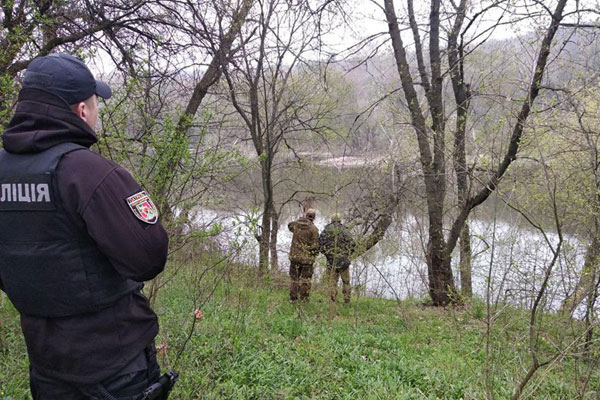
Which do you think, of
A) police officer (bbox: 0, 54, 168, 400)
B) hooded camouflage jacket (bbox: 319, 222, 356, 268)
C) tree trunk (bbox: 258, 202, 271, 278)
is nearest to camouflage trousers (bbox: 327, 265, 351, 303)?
hooded camouflage jacket (bbox: 319, 222, 356, 268)

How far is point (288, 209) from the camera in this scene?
16.9m

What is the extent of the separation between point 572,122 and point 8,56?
8.09 m

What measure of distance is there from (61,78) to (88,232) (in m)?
0.62

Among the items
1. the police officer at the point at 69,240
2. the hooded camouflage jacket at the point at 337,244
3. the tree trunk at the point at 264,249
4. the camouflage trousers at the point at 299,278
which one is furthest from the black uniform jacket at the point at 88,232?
the tree trunk at the point at 264,249

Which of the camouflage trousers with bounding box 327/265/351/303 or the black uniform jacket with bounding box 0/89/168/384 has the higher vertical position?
the black uniform jacket with bounding box 0/89/168/384

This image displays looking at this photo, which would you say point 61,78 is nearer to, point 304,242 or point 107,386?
point 107,386

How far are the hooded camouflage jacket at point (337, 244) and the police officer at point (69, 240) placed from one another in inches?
251

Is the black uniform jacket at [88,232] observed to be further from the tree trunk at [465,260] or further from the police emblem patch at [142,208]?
the tree trunk at [465,260]

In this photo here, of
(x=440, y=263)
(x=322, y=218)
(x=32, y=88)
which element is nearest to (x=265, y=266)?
(x=440, y=263)

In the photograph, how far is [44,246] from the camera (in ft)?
4.65

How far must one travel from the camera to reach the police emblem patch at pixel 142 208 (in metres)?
1.47

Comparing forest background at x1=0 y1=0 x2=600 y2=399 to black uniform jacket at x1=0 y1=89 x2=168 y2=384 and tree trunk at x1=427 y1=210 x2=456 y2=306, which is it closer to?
tree trunk at x1=427 y1=210 x2=456 y2=306

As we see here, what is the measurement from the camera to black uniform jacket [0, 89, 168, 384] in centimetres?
139

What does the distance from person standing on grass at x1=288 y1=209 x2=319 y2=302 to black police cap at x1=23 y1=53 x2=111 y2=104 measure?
639 cm
